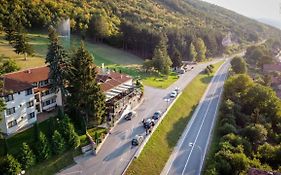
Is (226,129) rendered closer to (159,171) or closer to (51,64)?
(159,171)

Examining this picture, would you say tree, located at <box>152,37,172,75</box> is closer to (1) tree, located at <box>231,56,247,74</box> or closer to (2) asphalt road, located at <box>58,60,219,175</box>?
(2) asphalt road, located at <box>58,60,219,175</box>

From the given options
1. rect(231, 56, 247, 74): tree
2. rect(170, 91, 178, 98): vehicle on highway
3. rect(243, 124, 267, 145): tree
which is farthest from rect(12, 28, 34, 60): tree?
rect(231, 56, 247, 74): tree

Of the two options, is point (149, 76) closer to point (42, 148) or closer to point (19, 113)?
point (19, 113)

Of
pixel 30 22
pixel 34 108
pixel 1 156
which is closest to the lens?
pixel 1 156

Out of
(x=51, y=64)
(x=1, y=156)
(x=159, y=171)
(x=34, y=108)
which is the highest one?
(x=51, y=64)

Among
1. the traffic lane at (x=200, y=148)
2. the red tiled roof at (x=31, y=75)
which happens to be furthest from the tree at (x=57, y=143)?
the traffic lane at (x=200, y=148)

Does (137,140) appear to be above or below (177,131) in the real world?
above

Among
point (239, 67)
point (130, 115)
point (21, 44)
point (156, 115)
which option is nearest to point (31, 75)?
point (130, 115)

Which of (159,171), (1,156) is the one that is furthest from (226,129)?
(1,156)
